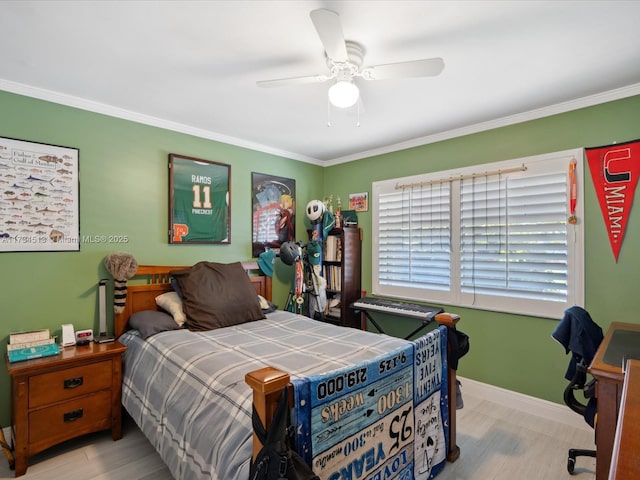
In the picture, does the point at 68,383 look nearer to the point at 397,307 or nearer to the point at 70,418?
the point at 70,418

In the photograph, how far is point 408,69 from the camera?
66.8 inches

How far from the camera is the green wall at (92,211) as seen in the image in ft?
7.30

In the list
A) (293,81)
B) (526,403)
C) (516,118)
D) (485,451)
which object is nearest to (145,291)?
(293,81)

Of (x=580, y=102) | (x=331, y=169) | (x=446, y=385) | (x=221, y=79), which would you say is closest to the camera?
(x=446, y=385)

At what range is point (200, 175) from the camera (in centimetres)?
314

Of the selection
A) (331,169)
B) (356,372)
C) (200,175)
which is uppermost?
(331,169)

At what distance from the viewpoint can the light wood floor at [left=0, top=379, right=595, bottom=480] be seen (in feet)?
6.25

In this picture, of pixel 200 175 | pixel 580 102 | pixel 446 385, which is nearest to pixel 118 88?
pixel 200 175

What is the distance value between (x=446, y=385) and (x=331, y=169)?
3027 millimetres

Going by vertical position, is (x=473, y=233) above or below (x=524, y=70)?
below

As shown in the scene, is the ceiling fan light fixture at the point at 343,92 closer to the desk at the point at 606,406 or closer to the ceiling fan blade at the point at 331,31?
the ceiling fan blade at the point at 331,31

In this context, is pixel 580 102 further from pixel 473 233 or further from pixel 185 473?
pixel 185 473

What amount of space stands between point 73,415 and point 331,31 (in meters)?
2.70

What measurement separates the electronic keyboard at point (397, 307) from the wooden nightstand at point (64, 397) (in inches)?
85.9
